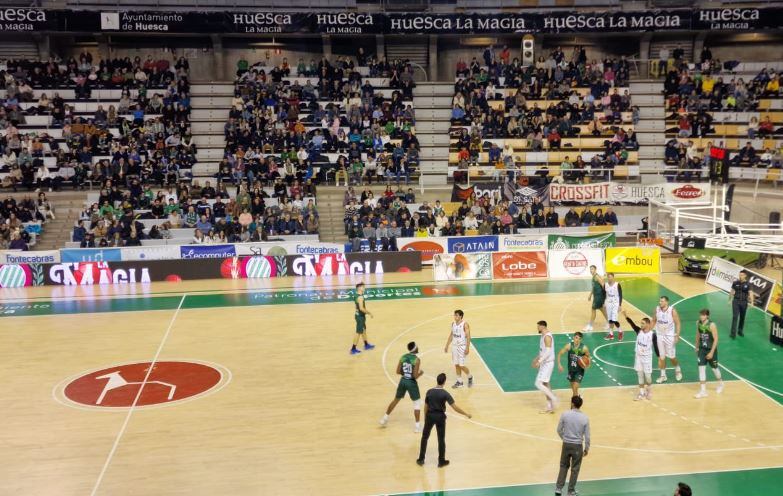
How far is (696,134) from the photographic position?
38.8 meters

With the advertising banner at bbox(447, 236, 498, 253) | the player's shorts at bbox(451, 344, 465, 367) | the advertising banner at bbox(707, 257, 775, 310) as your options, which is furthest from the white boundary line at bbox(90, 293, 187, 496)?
the advertising banner at bbox(707, 257, 775, 310)

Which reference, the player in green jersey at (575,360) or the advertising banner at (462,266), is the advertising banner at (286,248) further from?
the player in green jersey at (575,360)

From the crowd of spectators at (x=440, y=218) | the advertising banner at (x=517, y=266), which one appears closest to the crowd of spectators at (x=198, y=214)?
the crowd of spectators at (x=440, y=218)

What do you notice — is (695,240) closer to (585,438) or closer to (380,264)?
(585,438)

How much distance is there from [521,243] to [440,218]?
11.5 feet

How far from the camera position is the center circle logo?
2767cm

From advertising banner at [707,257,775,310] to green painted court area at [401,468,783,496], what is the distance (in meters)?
10.3

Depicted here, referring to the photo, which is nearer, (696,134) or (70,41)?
(696,134)

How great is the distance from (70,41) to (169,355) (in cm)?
2915

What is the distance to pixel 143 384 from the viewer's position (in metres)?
17.4

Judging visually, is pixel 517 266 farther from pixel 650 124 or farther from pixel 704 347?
pixel 650 124

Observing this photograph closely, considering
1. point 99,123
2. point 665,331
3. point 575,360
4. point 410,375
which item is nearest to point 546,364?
point 575,360

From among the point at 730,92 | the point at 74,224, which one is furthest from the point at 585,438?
the point at 730,92

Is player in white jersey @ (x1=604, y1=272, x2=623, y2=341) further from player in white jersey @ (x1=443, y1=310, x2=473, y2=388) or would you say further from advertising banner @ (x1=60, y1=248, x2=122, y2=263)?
advertising banner @ (x1=60, y1=248, x2=122, y2=263)
